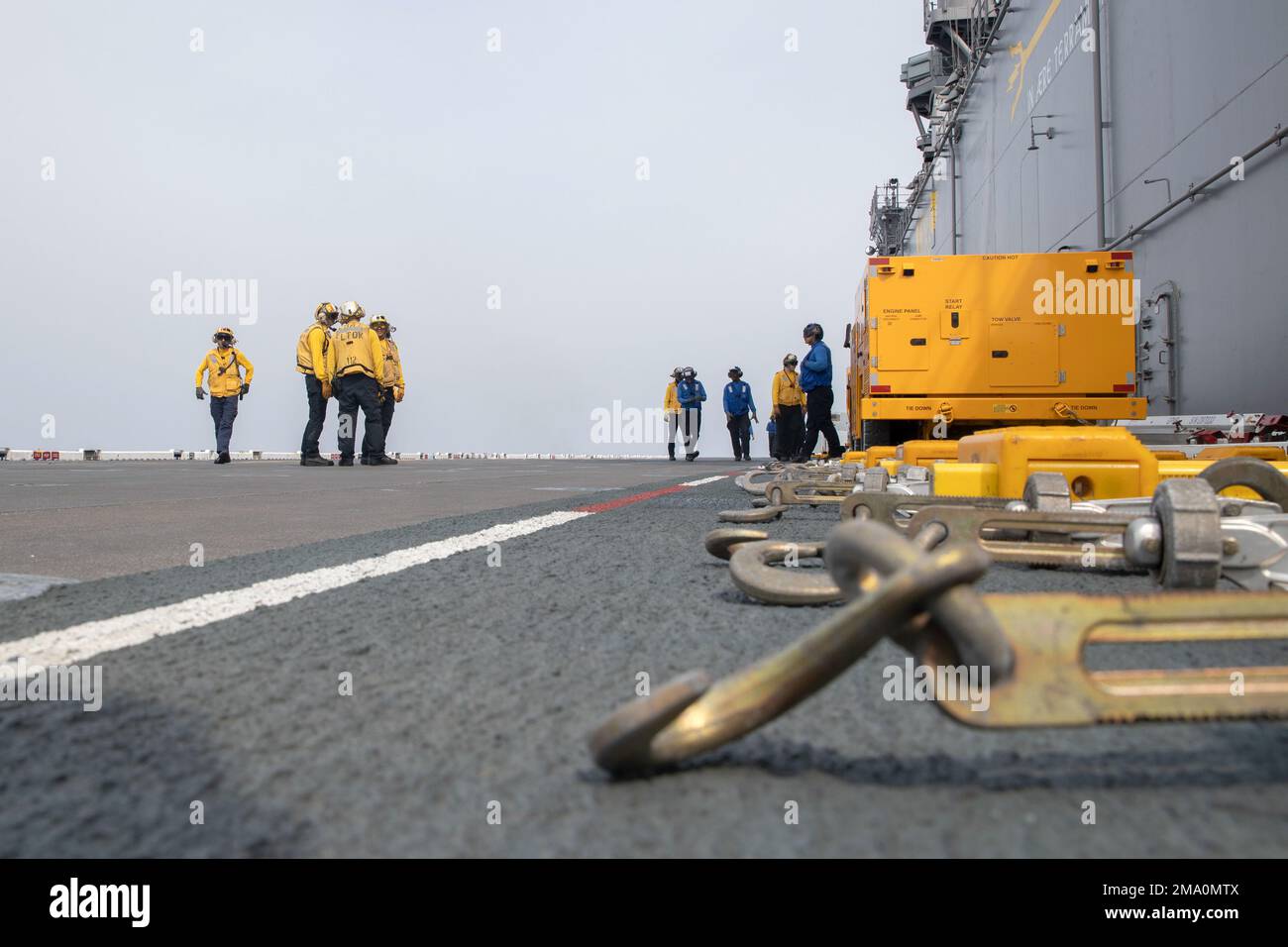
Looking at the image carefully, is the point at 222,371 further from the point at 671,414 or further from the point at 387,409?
the point at 671,414

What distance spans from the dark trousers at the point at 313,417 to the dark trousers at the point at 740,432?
11097mm

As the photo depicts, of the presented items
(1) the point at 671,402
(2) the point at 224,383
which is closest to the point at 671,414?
(1) the point at 671,402

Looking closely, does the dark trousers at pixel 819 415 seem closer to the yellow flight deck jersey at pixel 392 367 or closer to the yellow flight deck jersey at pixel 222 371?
the yellow flight deck jersey at pixel 392 367

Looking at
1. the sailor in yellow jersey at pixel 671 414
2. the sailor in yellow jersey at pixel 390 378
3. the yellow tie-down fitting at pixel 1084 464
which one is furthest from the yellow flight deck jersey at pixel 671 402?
the yellow tie-down fitting at pixel 1084 464

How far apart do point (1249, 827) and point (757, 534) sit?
4.67ft

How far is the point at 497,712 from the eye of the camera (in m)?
1.05

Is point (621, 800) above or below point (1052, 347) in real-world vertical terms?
below

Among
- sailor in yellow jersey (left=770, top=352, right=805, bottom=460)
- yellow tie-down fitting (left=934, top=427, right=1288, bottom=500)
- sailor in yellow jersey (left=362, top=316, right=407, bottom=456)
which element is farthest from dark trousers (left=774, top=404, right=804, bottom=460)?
yellow tie-down fitting (left=934, top=427, right=1288, bottom=500)

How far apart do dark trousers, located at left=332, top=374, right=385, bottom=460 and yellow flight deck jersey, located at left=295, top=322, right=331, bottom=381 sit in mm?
590

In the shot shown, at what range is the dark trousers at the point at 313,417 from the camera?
14320 millimetres

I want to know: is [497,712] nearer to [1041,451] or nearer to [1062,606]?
[1062,606]

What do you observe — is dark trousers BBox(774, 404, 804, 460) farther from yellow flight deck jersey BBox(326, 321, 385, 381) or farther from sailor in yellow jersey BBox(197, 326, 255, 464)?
sailor in yellow jersey BBox(197, 326, 255, 464)
